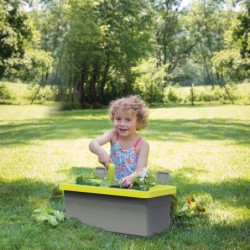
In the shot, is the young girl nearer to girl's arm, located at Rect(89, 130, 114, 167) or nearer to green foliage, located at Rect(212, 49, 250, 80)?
girl's arm, located at Rect(89, 130, 114, 167)

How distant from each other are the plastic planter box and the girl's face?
54 cm

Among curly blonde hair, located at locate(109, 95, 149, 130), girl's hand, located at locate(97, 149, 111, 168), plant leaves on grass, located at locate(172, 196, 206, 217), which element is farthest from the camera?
curly blonde hair, located at locate(109, 95, 149, 130)

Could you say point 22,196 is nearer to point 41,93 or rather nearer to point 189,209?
point 189,209

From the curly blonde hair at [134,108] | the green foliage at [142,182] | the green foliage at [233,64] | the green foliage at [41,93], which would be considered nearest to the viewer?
the green foliage at [142,182]

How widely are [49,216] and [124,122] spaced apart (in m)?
0.77

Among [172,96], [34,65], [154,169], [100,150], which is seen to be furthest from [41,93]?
[172,96]

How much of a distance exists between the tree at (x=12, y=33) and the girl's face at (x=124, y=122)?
7561 mm

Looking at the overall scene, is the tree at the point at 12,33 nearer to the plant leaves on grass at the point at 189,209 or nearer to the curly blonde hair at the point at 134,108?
the curly blonde hair at the point at 134,108

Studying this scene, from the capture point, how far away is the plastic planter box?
2.87 m

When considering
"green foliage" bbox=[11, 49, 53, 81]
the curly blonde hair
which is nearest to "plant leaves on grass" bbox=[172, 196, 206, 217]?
the curly blonde hair

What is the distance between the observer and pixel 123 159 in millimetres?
3438

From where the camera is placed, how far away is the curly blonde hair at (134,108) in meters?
3.39

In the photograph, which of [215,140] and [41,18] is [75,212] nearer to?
[215,140]

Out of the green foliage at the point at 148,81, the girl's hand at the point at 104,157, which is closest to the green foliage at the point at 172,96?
the green foliage at the point at 148,81
